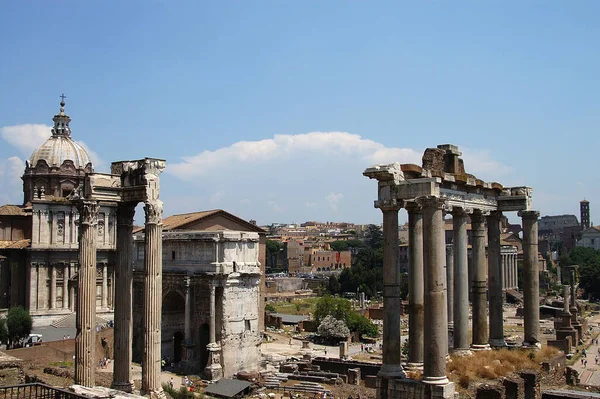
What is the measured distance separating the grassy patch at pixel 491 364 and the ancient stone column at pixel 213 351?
1915 cm

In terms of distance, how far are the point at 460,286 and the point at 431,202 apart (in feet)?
18.1

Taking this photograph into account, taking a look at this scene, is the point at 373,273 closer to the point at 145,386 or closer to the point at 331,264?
the point at 331,264

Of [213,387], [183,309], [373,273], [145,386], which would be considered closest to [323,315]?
[183,309]

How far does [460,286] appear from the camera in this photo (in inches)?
810

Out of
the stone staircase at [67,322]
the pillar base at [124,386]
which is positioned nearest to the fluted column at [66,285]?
the stone staircase at [67,322]

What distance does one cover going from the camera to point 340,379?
118 ft

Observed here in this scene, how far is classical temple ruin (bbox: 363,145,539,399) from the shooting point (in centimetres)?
1583

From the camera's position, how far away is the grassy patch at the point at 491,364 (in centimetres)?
1830

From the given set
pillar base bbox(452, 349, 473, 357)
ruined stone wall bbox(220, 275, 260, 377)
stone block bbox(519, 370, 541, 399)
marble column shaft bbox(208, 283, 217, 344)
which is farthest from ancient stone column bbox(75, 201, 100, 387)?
ruined stone wall bbox(220, 275, 260, 377)

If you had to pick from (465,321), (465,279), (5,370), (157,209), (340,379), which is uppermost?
(157,209)

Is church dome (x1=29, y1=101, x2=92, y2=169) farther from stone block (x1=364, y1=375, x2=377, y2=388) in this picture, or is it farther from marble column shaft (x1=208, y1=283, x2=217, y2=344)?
stone block (x1=364, y1=375, x2=377, y2=388)

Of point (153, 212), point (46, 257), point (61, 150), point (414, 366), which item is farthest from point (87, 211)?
point (61, 150)

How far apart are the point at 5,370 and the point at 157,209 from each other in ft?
32.3

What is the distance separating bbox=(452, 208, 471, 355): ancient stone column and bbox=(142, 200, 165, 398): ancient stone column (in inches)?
363
